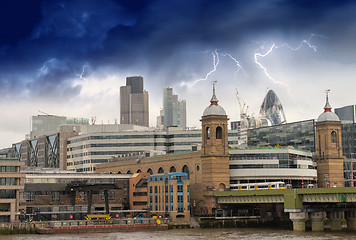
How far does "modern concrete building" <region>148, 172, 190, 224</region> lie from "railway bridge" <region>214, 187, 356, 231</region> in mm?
12143

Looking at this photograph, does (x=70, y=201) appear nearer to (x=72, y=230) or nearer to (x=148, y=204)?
(x=148, y=204)

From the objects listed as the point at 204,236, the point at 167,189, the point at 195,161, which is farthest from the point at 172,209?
the point at 204,236

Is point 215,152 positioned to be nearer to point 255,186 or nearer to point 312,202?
point 255,186

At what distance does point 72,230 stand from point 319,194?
56.7 metres

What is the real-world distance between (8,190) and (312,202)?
240 feet

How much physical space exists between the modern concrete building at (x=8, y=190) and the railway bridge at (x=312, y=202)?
54.9 m

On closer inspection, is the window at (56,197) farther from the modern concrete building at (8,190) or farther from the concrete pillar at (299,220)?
the concrete pillar at (299,220)

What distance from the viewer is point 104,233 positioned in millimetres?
148625

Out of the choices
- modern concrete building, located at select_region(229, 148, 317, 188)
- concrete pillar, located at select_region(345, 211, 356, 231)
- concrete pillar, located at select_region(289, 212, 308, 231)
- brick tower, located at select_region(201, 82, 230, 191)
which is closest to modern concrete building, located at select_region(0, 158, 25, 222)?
brick tower, located at select_region(201, 82, 230, 191)

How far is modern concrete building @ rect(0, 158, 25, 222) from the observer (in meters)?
154

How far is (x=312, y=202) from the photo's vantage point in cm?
15750

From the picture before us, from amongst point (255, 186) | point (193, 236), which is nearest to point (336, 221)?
point (255, 186)

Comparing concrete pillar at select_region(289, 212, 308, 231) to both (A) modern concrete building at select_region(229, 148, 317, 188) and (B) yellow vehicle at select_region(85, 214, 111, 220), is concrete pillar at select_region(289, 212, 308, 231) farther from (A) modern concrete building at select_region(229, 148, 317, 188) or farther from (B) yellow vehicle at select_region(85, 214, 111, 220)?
(B) yellow vehicle at select_region(85, 214, 111, 220)

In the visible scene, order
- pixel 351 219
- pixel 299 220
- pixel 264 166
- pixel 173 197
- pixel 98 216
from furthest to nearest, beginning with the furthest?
pixel 264 166
pixel 173 197
pixel 98 216
pixel 351 219
pixel 299 220
